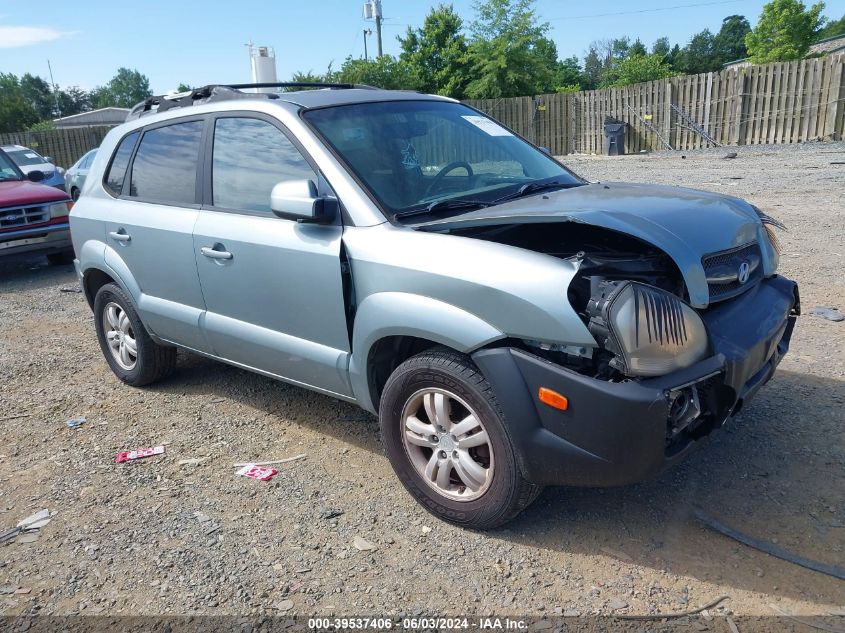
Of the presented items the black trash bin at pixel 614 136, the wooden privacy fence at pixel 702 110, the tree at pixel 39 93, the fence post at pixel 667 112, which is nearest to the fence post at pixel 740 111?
the wooden privacy fence at pixel 702 110

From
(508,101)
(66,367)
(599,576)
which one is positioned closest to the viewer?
(599,576)

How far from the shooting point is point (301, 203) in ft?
11.1

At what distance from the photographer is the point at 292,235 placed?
3668 mm

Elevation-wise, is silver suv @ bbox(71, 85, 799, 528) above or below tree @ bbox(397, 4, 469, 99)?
below

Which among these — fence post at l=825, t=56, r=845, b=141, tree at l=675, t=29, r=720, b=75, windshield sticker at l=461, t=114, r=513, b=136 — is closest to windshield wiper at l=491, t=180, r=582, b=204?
windshield sticker at l=461, t=114, r=513, b=136

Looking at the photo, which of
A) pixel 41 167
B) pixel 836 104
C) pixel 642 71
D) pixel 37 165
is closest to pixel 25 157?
pixel 37 165

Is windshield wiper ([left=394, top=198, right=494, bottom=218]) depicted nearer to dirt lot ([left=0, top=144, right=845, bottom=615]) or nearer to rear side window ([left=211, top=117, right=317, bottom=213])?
rear side window ([left=211, top=117, right=317, bottom=213])

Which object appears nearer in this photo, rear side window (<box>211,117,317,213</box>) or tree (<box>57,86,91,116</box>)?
rear side window (<box>211,117,317,213</box>)

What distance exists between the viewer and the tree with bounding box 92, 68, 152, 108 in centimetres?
12278

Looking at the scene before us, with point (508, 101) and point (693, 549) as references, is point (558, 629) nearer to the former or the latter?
point (693, 549)

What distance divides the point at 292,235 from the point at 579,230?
146 centimetres

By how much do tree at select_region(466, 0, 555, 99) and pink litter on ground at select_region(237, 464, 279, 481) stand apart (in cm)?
3118

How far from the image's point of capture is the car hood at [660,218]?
288cm

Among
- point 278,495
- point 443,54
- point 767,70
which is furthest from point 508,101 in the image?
point 278,495
